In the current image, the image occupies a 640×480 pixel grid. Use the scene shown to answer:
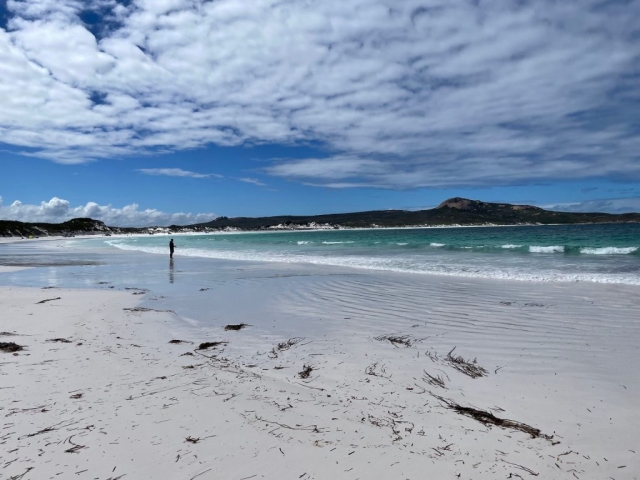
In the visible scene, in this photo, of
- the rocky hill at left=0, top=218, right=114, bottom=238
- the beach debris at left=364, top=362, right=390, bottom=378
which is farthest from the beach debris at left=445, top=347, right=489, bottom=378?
the rocky hill at left=0, top=218, right=114, bottom=238

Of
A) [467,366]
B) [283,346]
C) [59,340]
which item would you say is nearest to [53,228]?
[59,340]

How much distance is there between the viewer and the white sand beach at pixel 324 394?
10.3ft

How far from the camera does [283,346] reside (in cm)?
655

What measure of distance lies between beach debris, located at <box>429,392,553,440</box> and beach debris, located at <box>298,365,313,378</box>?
5.99 ft

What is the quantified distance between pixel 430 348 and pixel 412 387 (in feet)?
5.76

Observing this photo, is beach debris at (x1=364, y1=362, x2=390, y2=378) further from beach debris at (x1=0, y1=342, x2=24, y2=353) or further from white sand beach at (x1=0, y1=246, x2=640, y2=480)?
beach debris at (x1=0, y1=342, x2=24, y2=353)

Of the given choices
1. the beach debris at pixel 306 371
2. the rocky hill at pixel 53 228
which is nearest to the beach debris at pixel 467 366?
the beach debris at pixel 306 371

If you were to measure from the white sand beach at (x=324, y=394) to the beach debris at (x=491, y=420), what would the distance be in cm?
2

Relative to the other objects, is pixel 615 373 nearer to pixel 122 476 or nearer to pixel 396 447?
pixel 396 447

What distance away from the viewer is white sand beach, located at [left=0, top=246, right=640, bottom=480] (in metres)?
3.13

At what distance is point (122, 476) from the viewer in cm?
292

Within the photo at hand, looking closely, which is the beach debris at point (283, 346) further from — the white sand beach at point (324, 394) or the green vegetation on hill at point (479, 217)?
the green vegetation on hill at point (479, 217)

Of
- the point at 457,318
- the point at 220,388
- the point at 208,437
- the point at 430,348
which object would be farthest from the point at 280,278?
the point at 208,437

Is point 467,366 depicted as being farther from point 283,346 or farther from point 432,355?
point 283,346
